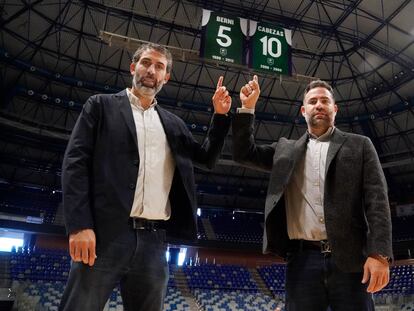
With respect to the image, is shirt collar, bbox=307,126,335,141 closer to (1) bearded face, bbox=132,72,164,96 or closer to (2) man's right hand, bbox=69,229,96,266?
(1) bearded face, bbox=132,72,164,96

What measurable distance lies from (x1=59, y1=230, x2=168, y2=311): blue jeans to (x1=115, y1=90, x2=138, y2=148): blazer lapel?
62 centimetres

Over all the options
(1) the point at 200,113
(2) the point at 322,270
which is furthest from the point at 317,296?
(1) the point at 200,113

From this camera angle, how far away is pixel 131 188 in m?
2.20

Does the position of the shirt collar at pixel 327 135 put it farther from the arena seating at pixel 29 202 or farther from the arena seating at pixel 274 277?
the arena seating at pixel 29 202

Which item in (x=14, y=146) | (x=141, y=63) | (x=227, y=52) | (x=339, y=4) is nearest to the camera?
(x=141, y=63)

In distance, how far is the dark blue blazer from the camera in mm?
2076

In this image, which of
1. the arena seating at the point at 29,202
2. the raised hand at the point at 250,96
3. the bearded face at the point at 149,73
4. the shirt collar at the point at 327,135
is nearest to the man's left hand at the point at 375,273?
the shirt collar at the point at 327,135

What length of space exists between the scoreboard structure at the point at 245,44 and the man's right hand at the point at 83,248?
22.9 feet

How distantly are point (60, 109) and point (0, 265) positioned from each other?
709 centimetres

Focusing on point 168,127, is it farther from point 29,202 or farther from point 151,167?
point 29,202

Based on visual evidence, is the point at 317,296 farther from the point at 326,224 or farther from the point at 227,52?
the point at 227,52

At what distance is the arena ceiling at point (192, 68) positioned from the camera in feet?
42.4

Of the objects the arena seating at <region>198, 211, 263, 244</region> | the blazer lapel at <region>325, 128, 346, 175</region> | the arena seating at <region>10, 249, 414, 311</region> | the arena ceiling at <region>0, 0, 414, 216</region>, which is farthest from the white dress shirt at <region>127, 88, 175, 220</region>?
the arena seating at <region>198, 211, 263, 244</region>

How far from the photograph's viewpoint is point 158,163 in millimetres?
2410
